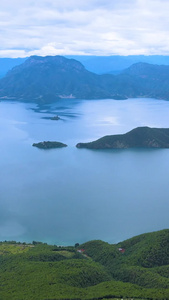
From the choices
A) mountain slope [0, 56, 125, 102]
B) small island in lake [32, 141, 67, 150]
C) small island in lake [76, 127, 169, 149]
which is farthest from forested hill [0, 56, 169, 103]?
small island in lake [76, 127, 169, 149]

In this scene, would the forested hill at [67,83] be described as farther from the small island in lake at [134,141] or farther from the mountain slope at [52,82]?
the small island in lake at [134,141]

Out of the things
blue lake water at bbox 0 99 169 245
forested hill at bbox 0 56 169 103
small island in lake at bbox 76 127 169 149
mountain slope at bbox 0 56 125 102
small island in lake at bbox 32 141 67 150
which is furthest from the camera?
forested hill at bbox 0 56 169 103

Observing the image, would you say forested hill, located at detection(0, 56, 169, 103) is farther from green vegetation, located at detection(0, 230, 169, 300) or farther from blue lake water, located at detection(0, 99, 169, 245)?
green vegetation, located at detection(0, 230, 169, 300)

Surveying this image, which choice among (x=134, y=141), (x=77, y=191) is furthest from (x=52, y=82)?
(x=77, y=191)

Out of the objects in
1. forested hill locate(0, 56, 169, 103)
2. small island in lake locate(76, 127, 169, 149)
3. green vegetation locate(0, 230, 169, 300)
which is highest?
forested hill locate(0, 56, 169, 103)

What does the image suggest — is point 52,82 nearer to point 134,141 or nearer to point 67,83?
point 67,83

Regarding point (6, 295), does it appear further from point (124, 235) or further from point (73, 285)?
point (124, 235)

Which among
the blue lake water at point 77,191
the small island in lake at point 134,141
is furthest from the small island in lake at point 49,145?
the small island in lake at point 134,141

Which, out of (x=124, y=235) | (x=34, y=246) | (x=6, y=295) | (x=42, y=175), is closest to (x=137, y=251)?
(x=124, y=235)
